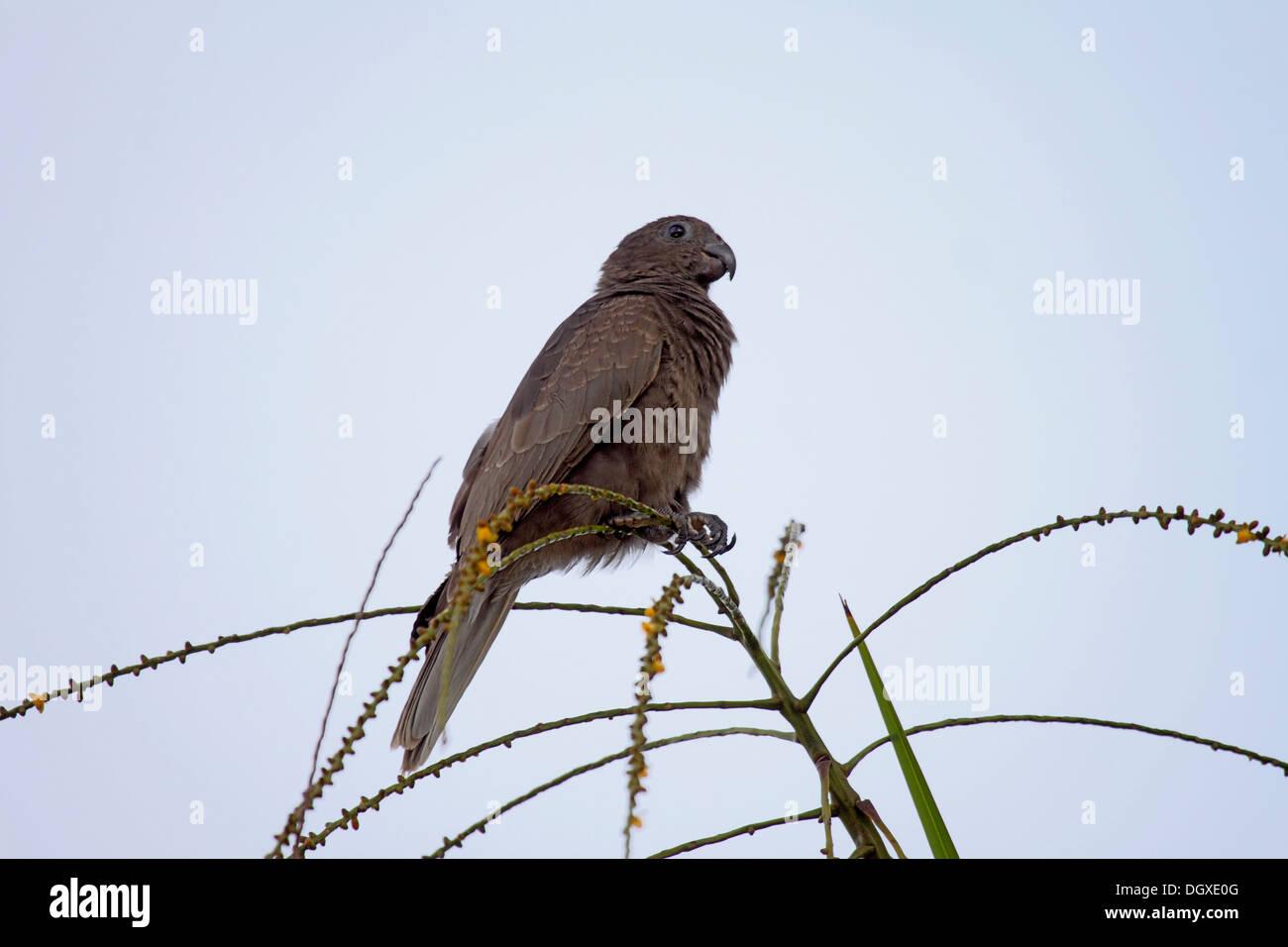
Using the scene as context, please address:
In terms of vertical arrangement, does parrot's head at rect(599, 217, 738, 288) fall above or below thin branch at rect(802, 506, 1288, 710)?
above

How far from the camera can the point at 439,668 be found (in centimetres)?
426

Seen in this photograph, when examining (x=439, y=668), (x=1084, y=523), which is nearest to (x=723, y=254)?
(x=439, y=668)

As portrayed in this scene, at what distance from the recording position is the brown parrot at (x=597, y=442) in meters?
4.77

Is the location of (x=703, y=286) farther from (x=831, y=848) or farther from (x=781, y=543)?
(x=831, y=848)

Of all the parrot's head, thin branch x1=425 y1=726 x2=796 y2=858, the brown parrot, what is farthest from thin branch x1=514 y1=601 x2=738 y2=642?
the parrot's head

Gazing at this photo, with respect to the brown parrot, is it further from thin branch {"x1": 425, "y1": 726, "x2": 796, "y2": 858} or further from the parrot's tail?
thin branch {"x1": 425, "y1": 726, "x2": 796, "y2": 858}

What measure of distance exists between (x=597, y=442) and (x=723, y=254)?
1.82 m

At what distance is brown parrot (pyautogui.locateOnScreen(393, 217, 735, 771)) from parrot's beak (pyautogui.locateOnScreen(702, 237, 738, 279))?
62 centimetres

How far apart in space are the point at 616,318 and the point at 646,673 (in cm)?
391

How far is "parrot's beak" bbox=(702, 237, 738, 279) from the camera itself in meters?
6.25

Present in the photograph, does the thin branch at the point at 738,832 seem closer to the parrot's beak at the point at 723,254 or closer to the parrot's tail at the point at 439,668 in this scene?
the parrot's tail at the point at 439,668

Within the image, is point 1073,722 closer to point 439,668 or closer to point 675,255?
point 439,668
